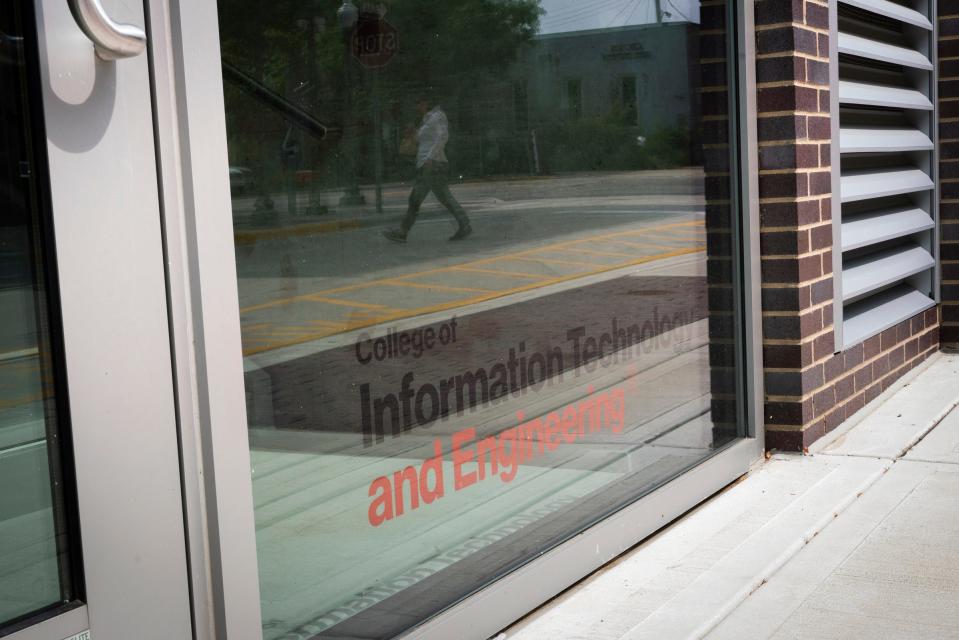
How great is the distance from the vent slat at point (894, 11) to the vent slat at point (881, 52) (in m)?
0.15

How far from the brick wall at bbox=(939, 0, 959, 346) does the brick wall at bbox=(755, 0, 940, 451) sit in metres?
2.43

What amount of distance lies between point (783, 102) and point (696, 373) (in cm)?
124

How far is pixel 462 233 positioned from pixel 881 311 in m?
3.88

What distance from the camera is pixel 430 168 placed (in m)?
3.14

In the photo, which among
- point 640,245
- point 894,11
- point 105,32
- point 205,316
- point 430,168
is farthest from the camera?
point 894,11

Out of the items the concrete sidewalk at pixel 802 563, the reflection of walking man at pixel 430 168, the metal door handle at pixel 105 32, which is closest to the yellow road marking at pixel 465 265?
the reflection of walking man at pixel 430 168

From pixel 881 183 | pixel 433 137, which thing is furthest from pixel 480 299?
pixel 881 183

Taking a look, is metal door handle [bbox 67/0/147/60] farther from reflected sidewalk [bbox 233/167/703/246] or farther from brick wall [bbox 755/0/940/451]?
brick wall [bbox 755/0/940/451]

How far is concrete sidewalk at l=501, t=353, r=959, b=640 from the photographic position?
336cm

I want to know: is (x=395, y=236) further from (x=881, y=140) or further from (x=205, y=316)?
(x=881, y=140)

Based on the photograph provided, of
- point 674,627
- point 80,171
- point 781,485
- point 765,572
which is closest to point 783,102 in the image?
point 781,485

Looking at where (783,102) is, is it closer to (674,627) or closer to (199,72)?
(674,627)

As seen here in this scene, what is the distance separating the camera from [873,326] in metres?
6.18

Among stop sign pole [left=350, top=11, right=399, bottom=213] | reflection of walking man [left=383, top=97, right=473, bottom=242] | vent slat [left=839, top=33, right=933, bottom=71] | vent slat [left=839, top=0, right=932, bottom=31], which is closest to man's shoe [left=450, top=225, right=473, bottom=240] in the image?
reflection of walking man [left=383, top=97, right=473, bottom=242]
